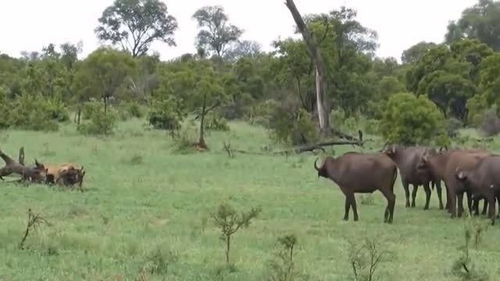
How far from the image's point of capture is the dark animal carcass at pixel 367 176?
1628 cm

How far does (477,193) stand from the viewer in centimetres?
1638

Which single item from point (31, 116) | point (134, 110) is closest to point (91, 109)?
point (31, 116)

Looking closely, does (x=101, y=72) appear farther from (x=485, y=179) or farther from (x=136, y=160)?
(x=485, y=179)

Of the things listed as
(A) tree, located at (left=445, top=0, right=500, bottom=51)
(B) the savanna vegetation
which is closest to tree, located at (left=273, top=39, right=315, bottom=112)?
(B) the savanna vegetation

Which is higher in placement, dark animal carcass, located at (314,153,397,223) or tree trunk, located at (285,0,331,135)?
tree trunk, located at (285,0,331,135)

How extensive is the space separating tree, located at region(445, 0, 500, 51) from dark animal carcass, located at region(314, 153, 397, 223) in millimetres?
57698

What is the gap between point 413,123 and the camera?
32.7 meters

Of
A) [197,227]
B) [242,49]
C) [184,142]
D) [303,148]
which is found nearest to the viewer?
[197,227]

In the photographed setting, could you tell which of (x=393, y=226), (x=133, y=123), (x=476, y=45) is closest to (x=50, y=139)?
(x=133, y=123)

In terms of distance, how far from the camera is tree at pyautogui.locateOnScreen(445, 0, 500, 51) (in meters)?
72.9

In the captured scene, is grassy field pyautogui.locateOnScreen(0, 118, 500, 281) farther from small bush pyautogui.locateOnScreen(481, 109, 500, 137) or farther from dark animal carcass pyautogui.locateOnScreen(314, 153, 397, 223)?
small bush pyautogui.locateOnScreen(481, 109, 500, 137)

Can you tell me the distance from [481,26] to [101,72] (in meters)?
39.5

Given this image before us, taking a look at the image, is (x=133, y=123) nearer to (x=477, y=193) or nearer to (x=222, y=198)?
(x=222, y=198)

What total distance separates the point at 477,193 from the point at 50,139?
22.2 meters
